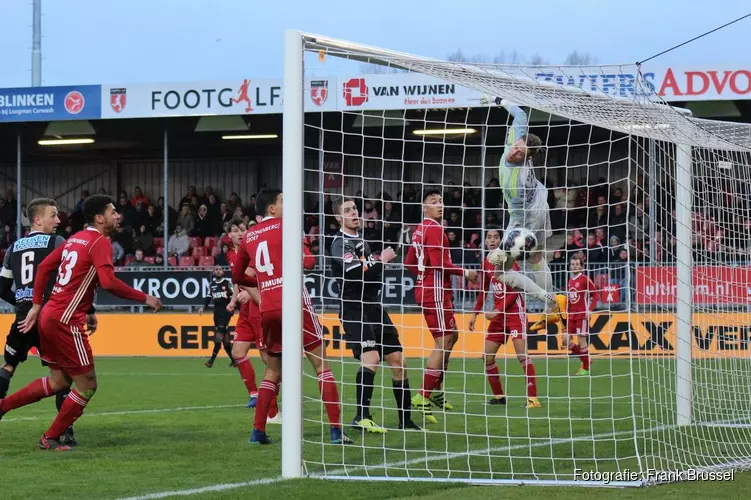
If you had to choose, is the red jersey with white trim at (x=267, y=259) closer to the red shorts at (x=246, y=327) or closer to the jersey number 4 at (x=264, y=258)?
the jersey number 4 at (x=264, y=258)

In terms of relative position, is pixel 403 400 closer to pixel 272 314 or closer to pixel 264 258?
pixel 272 314

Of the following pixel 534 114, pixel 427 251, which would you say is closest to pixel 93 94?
pixel 534 114

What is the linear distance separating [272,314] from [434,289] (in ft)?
9.09

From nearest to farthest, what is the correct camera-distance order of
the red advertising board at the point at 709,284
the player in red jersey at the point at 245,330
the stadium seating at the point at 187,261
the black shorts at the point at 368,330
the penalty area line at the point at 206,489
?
the penalty area line at the point at 206,489 < the black shorts at the point at 368,330 < the red advertising board at the point at 709,284 < the player in red jersey at the point at 245,330 < the stadium seating at the point at 187,261

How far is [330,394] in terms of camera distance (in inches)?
321

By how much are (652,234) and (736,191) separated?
4.84 ft

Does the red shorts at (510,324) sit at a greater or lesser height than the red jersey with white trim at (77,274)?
lesser

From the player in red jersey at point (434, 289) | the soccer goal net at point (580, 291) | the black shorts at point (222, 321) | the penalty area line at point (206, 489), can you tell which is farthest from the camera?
the black shorts at point (222, 321)

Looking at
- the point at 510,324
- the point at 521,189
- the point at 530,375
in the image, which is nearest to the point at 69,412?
the point at 521,189

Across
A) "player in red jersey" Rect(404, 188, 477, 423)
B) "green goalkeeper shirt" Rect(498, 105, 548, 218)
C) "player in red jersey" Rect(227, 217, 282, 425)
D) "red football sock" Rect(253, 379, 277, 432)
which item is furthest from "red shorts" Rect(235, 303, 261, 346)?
"green goalkeeper shirt" Rect(498, 105, 548, 218)

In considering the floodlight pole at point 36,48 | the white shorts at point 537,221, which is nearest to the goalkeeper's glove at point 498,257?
the white shorts at point 537,221

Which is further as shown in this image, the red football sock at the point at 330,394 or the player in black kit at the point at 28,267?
the player in black kit at the point at 28,267

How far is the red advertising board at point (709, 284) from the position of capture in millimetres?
9922

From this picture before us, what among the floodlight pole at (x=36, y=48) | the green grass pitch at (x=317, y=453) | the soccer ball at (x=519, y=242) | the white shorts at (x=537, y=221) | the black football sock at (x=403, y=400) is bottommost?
the green grass pitch at (x=317, y=453)
